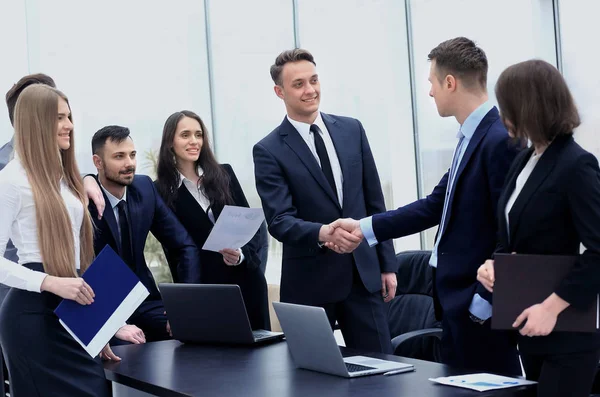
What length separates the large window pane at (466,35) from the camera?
6234 mm

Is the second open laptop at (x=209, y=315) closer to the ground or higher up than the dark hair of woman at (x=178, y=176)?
closer to the ground

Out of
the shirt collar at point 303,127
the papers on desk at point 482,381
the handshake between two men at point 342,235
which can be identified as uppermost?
the shirt collar at point 303,127

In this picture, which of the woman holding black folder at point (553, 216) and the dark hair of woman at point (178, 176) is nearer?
the woman holding black folder at point (553, 216)

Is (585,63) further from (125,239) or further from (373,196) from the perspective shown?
(125,239)

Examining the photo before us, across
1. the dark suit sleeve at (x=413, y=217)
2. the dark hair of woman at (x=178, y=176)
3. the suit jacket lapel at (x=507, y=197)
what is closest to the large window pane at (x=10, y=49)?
the dark hair of woman at (x=178, y=176)

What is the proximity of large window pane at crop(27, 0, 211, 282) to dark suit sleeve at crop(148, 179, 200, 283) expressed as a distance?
319cm

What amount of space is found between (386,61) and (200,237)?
13.1ft

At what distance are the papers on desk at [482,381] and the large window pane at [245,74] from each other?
5681 mm

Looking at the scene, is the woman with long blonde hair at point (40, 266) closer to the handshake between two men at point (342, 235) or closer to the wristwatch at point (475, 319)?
the handshake between two men at point (342, 235)

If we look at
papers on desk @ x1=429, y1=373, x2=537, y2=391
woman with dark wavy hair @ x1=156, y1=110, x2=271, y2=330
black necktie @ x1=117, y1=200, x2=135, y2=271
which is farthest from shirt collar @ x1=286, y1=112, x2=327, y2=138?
papers on desk @ x1=429, y1=373, x2=537, y2=391

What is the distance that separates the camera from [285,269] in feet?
11.7

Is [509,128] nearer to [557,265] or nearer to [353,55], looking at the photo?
[557,265]

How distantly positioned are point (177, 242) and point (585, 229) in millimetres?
2300

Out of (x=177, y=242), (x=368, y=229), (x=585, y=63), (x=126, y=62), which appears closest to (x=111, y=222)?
(x=177, y=242)
